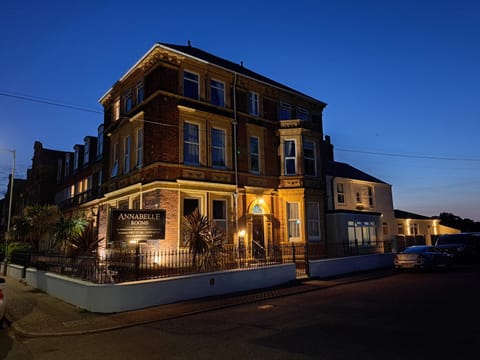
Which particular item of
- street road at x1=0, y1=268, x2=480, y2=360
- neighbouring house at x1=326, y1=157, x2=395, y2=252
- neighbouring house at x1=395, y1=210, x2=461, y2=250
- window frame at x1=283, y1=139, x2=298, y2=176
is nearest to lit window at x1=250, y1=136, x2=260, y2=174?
window frame at x1=283, y1=139, x2=298, y2=176

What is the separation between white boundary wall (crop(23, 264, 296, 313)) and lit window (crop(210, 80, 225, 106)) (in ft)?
33.2

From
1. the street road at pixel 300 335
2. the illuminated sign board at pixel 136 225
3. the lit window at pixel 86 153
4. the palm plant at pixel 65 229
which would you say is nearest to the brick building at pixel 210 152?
the palm plant at pixel 65 229

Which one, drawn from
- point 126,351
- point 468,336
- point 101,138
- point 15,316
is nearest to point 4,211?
point 101,138

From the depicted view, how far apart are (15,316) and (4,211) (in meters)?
57.7

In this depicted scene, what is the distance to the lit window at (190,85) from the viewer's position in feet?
59.6

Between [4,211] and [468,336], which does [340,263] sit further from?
[4,211]

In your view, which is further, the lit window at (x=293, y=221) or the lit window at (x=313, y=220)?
the lit window at (x=313, y=220)

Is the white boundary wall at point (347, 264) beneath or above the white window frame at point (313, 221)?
beneath

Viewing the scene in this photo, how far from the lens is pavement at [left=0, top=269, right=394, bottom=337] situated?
822 cm

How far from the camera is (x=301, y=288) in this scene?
13.1 meters

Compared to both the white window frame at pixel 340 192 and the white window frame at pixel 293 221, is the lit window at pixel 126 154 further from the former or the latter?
the white window frame at pixel 340 192

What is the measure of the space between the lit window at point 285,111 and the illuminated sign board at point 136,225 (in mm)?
13271

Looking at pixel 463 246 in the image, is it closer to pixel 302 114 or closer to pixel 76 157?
pixel 302 114

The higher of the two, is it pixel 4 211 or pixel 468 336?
pixel 4 211
